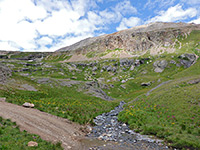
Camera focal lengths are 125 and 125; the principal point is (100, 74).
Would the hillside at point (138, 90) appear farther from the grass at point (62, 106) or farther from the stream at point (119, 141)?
the stream at point (119, 141)

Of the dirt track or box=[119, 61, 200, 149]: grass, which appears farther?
box=[119, 61, 200, 149]: grass

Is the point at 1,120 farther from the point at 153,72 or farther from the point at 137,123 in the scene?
the point at 153,72

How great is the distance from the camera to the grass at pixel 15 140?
10529mm

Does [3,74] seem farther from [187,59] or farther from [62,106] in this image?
[187,59]

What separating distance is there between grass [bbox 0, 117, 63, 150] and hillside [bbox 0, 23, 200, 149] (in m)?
9.91

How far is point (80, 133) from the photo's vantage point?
62.1ft

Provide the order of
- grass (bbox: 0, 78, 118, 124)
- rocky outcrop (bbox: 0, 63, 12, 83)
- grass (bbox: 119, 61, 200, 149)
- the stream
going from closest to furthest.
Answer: the stream
grass (bbox: 119, 61, 200, 149)
grass (bbox: 0, 78, 118, 124)
rocky outcrop (bbox: 0, 63, 12, 83)

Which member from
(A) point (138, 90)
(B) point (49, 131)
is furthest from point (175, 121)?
(A) point (138, 90)

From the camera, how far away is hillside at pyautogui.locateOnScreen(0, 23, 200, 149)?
2092 centimetres

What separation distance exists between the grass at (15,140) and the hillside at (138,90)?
9.91 m

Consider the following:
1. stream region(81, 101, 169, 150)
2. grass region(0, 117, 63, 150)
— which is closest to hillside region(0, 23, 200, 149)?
stream region(81, 101, 169, 150)

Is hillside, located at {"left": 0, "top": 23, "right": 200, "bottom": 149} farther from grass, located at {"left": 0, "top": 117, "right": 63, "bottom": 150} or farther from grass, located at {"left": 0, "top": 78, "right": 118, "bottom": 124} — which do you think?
grass, located at {"left": 0, "top": 117, "right": 63, "bottom": 150}

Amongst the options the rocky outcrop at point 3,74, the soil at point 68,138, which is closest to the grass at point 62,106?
the soil at point 68,138

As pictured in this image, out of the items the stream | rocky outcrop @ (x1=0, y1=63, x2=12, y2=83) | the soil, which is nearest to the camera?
the soil
